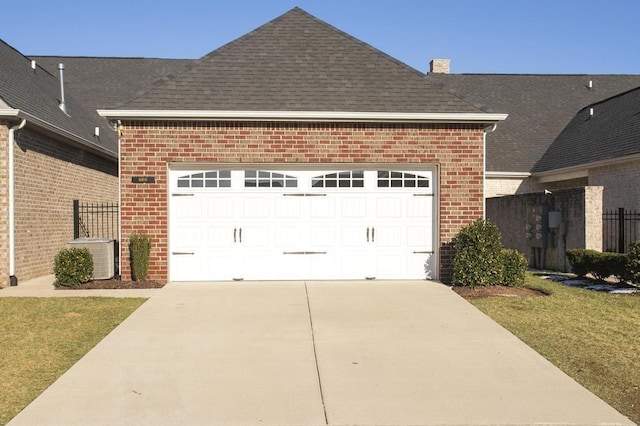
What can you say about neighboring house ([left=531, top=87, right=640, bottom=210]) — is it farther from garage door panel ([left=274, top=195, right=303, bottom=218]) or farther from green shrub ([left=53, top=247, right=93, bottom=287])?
green shrub ([left=53, top=247, right=93, bottom=287])

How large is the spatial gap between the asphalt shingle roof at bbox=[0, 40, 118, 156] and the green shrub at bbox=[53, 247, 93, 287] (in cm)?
332

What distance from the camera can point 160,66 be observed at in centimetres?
2648

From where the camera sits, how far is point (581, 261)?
43.9ft

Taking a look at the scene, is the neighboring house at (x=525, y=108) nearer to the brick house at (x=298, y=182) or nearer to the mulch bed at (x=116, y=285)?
the brick house at (x=298, y=182)

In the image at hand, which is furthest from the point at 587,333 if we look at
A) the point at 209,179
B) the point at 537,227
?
the point at 537,227

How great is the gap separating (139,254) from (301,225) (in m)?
3.33

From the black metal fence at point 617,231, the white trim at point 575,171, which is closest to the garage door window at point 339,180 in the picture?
the black metal fence at point 617,231

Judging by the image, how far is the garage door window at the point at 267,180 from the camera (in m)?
12.4

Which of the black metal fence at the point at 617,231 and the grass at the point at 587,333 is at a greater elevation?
the black metal fence at the point at 617,231

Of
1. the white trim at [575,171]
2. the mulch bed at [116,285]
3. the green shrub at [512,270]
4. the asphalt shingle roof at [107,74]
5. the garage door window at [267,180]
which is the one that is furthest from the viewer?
the asphalt shingle roof at [107,74]

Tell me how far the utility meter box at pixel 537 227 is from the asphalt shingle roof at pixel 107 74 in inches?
559

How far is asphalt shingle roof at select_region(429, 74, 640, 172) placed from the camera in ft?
77.5

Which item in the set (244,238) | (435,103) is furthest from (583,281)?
(244,238)

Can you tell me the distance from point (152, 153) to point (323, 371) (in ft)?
23.6
